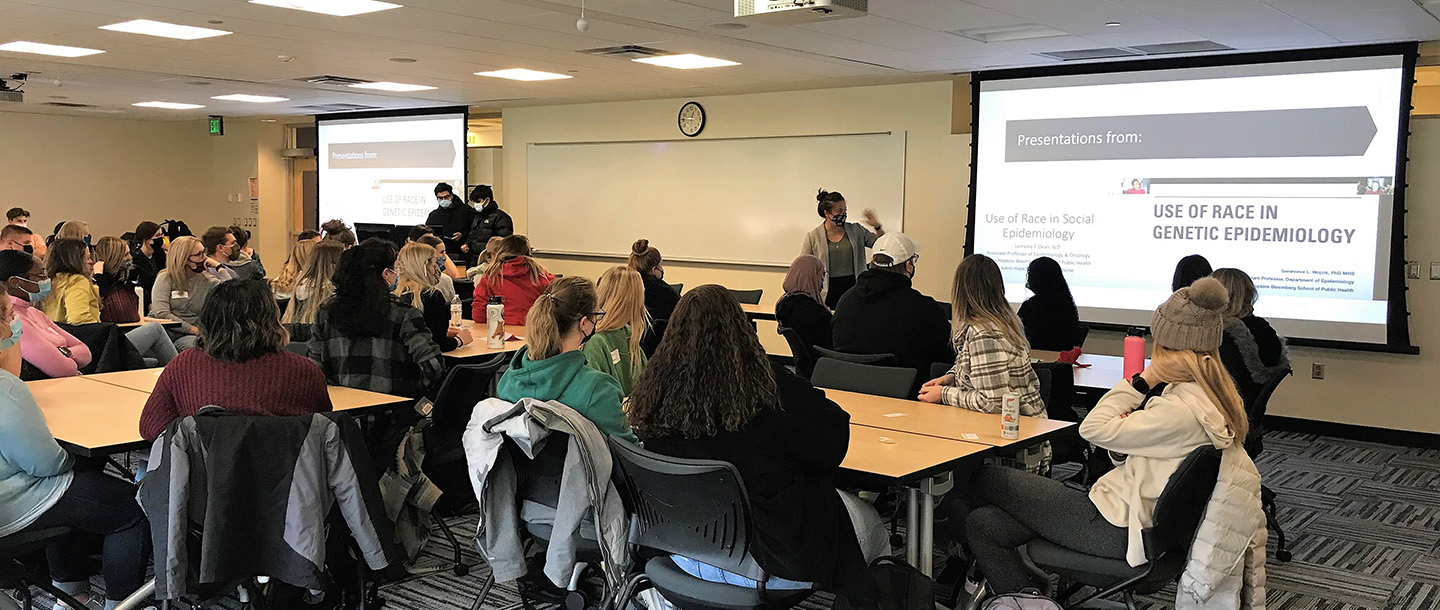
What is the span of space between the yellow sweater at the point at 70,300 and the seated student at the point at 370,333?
6.73 ft

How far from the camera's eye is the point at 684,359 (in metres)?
2.82

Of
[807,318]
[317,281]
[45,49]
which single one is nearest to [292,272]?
[317,281]

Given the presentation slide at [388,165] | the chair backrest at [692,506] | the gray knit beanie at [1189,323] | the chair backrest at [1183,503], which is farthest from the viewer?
the presentation slide at [388,165]

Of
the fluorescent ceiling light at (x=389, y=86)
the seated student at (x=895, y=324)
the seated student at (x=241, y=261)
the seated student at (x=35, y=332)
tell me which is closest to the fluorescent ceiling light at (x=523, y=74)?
the fluorescent ceiling light at (x=389, y=86)

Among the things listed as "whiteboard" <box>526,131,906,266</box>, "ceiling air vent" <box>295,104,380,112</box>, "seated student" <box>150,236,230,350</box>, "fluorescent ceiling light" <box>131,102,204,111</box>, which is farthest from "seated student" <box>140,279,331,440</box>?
"fluorescent ceiling light" <box>131,102,204,111</box>

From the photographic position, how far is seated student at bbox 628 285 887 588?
8.89 feet

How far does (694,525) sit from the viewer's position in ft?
9.04

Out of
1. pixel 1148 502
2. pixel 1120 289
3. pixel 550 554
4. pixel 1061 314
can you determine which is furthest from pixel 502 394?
pixel 1120 289

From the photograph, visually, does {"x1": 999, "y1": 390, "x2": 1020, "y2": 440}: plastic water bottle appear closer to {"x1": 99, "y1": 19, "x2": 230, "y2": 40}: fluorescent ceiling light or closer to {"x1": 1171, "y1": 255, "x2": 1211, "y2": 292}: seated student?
{"x1": 1171, "y1": 255, "x2": 1211, "y2": 292}: seated student

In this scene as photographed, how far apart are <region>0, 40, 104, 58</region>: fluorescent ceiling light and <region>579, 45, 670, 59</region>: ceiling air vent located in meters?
3.70

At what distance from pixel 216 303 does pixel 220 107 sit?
11.1 metres

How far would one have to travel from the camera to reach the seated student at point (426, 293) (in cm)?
551

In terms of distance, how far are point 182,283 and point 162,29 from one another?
67.5 inches

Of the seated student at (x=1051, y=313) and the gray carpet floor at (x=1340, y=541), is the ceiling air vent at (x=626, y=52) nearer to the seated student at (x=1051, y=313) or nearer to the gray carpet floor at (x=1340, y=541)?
the seated student at (x=1051, y=313)
